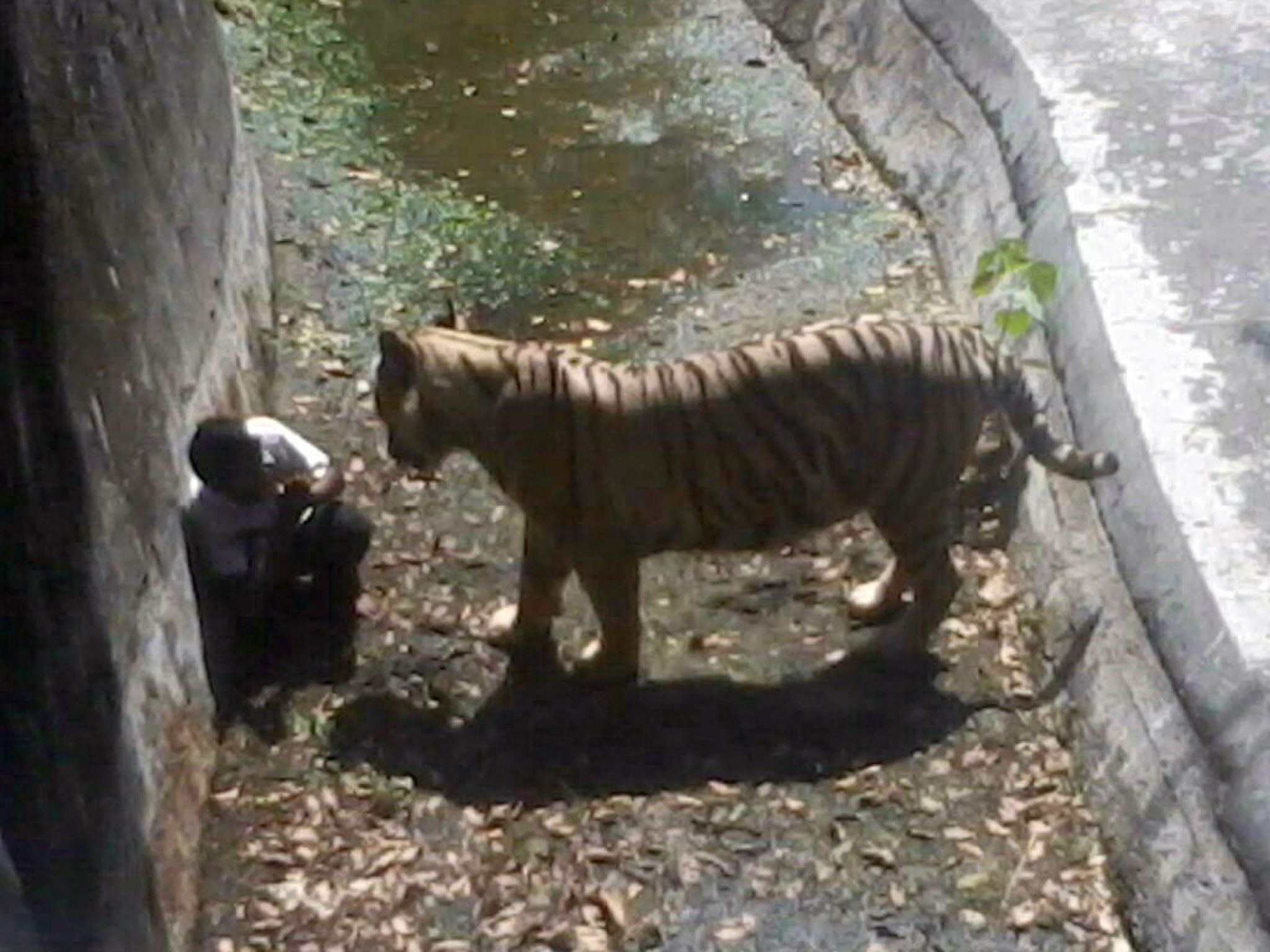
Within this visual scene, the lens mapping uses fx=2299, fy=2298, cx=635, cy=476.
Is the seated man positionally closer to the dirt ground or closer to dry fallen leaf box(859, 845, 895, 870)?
the dirt ground

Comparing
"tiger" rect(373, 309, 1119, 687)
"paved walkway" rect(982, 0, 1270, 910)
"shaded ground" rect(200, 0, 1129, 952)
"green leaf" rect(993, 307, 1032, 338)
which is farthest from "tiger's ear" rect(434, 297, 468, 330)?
"paved walkway" rect(982, 0, 1270, 910)

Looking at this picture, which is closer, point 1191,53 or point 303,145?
point 1191,53

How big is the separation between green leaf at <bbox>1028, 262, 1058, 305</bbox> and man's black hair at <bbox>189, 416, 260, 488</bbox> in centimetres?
194

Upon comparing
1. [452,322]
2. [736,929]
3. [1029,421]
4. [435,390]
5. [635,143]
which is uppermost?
[635,143]

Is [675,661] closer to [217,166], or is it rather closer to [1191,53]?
[217,166]

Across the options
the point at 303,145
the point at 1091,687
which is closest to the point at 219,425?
the point at 1091,687

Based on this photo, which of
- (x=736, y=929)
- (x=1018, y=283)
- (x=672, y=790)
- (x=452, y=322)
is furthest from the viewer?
(x=1018, y=283)

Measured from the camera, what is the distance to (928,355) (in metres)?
5.07

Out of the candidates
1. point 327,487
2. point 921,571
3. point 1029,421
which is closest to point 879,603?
point 921,571

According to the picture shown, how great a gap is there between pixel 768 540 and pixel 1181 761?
1146 millimetres

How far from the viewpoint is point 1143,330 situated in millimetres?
5414

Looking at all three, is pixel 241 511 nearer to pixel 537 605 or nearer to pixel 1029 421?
pixel 537 605

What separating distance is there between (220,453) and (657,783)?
1.24 metres

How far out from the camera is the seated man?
17.1 feet
